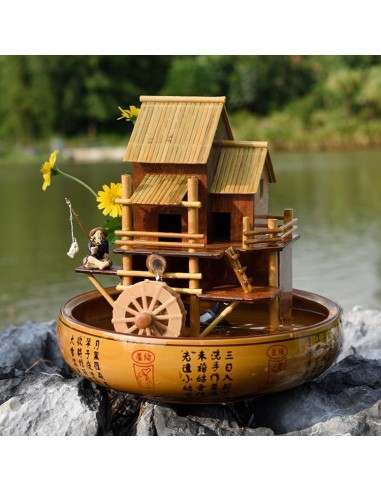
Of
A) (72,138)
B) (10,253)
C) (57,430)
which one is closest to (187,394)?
(57,430)

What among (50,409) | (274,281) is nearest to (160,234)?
(274,281)

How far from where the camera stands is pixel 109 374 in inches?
Result: 138

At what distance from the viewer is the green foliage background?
70.2 feet

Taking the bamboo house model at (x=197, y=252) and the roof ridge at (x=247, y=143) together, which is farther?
the roof ridge at (x=247, y=143)

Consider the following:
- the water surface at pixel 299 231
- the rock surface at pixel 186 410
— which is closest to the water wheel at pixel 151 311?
the rock surface at pixel 186 410

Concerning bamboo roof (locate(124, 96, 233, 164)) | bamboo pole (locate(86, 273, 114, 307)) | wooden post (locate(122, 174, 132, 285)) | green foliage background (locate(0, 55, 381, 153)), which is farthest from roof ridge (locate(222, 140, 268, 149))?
green foliage background (locate(0, 55, 381, 153))

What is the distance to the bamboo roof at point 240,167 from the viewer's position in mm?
3664

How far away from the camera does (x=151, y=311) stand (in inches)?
138

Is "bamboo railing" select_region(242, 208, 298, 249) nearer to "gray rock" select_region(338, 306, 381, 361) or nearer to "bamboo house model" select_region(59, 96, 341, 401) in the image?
"bamboo house model" select_region(59, 96, 341, 401)

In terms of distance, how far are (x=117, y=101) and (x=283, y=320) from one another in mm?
21120

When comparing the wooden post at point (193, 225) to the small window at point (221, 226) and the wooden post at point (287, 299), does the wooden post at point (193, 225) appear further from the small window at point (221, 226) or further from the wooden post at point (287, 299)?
the wooden post at point (287, 299)

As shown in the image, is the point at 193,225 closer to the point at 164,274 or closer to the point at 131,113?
the point at 164,274

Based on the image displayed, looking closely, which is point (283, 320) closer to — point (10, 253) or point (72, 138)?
point (10, 253)

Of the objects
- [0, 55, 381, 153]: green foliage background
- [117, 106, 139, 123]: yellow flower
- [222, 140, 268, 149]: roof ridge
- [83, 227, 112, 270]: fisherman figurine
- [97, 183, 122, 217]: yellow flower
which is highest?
[0, 55, 381, 153]: green foliage background
